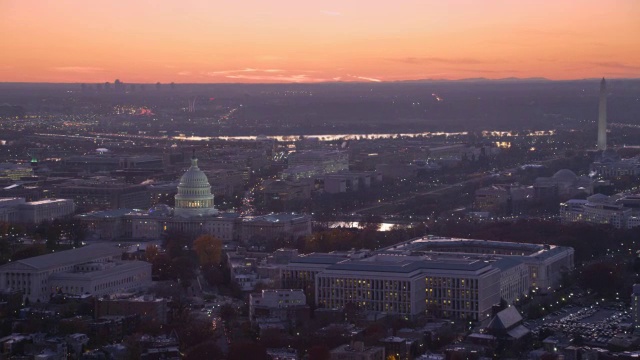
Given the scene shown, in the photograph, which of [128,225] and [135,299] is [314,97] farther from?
[135,299]

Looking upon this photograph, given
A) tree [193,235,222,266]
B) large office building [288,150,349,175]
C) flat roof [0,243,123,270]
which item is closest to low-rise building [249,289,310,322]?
flat roof [0,243,123,270]

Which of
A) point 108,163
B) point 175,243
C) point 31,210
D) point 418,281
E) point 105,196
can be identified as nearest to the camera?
point 418,281

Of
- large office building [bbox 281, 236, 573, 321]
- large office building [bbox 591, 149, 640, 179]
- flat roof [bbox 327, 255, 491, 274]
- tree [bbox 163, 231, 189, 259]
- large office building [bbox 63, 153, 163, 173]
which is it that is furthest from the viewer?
large office building [bbox 63, 153, 163, 173]

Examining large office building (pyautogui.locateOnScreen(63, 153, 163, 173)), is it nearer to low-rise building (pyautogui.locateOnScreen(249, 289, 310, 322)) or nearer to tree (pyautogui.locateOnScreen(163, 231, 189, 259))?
tree (pyautogui.locateOnScreen(163, 231, 189, 259))

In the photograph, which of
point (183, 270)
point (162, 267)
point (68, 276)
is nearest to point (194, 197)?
point (162, 267)

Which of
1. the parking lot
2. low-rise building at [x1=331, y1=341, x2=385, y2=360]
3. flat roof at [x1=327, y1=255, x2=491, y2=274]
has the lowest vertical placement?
the parking lot

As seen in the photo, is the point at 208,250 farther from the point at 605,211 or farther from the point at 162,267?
the point at 605,211

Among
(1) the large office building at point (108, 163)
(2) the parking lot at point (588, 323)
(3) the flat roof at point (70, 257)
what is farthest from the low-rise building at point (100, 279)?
(1) the large office building at point (108, 163)
